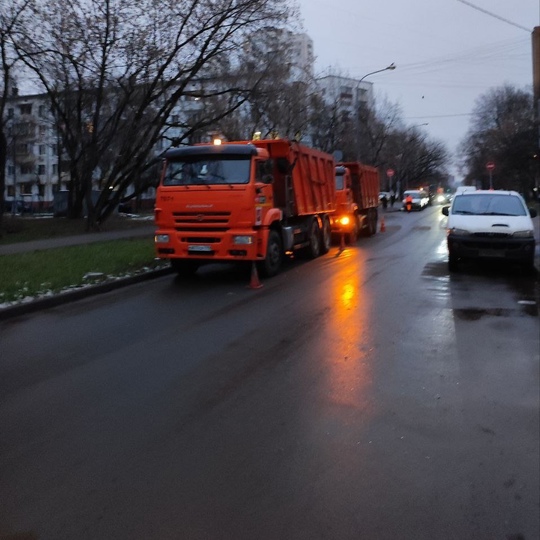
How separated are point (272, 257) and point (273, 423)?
8.98m

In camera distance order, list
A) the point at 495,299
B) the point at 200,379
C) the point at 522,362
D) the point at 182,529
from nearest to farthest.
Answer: the point at 182,529, the point at 200,379, the point at 522,362, the point at 495,299

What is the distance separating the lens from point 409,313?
9.23m

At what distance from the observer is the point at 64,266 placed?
13.8m

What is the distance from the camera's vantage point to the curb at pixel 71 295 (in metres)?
9.68

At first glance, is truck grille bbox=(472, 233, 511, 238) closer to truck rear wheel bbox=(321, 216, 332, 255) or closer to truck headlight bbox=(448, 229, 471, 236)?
truck headlight bbox=(448, 229, 471, 236)

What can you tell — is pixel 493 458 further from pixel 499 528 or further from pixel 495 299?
pixel 495 299

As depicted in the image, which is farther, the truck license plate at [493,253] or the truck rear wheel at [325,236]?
the truck rear wheel at [325,236]

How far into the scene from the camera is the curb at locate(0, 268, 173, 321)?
9680 millimetres

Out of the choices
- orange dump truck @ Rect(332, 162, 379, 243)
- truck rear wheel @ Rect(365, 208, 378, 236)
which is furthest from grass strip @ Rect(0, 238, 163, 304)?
truck rear wheel @ Rect(365, 208, 378, 236)

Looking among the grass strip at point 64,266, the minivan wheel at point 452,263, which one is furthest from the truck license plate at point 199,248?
the minivan wheel at point 452,263

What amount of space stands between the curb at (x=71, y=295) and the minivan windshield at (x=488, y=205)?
7.12 meters

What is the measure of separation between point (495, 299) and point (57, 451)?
26.5 feet

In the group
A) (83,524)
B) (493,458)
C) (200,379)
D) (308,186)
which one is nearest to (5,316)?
(200,379)

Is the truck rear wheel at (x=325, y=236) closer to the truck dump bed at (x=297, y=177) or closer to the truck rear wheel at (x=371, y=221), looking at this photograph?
the truck dump bed at (x=297, y=177)
